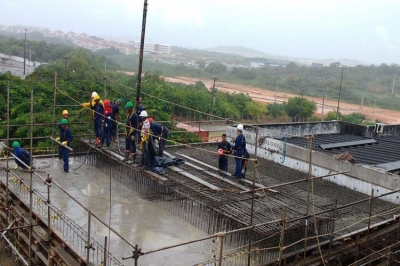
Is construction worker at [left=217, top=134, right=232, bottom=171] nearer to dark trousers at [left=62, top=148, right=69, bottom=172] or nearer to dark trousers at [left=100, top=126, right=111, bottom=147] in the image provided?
dark trousers at [left=100, top=126, right=111, bottom=147]

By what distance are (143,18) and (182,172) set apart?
21.7ft

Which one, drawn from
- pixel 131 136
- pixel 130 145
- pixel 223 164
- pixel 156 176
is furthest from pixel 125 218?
pixel 223 164

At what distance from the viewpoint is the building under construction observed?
9555 millimetres

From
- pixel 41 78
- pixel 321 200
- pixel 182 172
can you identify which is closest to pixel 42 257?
pixel 182 172

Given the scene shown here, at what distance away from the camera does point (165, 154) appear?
49.5ft

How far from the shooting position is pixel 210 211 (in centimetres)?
1086

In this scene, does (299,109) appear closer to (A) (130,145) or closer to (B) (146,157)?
(A) (130,145)

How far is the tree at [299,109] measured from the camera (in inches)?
1802

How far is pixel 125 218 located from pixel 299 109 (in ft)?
122

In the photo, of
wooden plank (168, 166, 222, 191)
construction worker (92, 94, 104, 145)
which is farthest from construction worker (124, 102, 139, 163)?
construction worker (92, 94, 104, 145)

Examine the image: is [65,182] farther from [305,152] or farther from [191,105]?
[191,105]

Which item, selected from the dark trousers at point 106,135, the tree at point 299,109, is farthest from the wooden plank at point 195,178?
the tree at point 299,109

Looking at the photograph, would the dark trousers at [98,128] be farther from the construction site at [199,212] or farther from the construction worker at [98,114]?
the construction site at [199,212]

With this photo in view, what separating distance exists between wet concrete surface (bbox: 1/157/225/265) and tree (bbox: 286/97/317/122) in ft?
110
